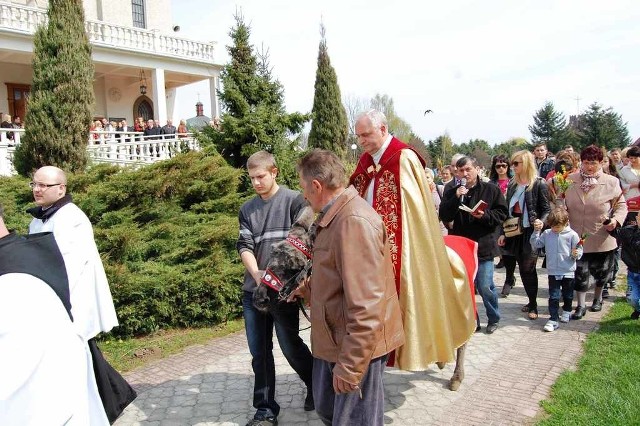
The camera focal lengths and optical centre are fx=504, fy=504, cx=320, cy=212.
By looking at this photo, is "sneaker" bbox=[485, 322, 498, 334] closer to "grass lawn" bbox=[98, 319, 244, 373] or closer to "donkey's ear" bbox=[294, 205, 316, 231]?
"grass lawn" bbox=[98, 319, 244, 373]

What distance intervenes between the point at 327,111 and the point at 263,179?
15.0 metres

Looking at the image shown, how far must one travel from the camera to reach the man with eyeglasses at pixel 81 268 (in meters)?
3.71

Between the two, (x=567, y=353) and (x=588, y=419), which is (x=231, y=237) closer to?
(x=567, y=353)

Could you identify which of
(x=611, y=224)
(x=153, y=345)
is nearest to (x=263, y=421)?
(x=153, y=345)

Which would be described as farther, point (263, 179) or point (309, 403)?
point (309, 403)

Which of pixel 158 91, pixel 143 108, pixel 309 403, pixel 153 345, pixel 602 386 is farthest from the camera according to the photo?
pixel 143 108

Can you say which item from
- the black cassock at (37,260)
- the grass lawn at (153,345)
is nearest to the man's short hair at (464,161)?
the grass lawn at (153,345)

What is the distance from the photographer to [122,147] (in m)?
15.2

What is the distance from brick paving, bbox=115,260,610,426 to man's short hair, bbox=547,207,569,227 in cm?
126

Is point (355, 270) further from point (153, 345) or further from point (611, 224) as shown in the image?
point (611, 224)

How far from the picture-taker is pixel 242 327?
678 cm

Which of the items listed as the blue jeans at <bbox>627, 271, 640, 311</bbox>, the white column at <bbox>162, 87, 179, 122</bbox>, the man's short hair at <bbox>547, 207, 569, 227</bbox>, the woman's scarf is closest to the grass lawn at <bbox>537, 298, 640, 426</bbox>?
the blue jeans at <bbox>627, 271, 640, 311</bbox>

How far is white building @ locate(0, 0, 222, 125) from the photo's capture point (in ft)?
59.6

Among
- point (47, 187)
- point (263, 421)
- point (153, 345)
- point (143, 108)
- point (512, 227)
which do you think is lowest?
point (153, 345)
